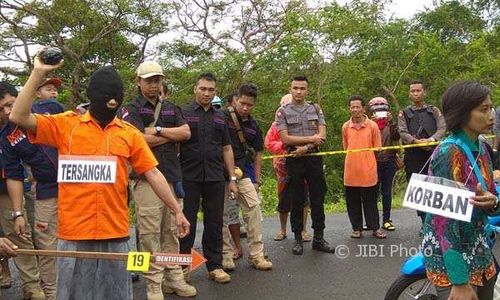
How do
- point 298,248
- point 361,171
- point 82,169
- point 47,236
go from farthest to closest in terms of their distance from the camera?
point 361,171 < point 298,248 < point 47,236 < point 82,169

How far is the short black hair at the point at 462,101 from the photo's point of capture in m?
2.85

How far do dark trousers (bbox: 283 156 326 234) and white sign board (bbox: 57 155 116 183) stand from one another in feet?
11.2

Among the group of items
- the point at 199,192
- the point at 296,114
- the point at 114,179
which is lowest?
the point at 199,192

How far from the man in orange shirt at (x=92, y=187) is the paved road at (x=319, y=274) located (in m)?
1.89

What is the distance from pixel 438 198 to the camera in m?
2.84

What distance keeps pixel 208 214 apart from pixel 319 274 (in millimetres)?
1323

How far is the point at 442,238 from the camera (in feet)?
9.29

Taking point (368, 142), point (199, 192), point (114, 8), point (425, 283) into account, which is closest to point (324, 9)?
point (114, 8)

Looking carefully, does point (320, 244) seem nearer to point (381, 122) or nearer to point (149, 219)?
point (381, 122)

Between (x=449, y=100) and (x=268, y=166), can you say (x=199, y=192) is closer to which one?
(x=449, y=100)

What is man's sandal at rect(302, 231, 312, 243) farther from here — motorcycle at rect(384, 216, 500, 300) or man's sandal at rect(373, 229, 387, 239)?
motorcycle at rect(384, 216, 500, 300)

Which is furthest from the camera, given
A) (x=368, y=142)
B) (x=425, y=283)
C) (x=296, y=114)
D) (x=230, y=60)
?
(x=230, y=60)

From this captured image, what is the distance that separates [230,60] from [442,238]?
15.3 m

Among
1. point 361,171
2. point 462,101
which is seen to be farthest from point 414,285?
point 361,171
